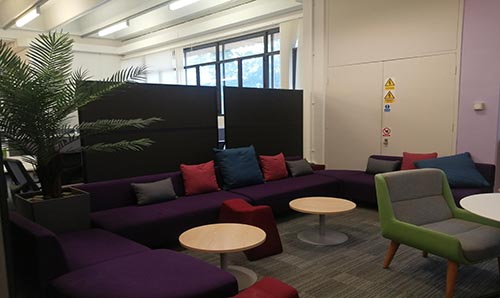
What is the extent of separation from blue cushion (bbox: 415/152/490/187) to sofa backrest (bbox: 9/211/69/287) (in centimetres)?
409

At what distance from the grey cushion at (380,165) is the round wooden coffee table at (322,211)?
5.05 feet

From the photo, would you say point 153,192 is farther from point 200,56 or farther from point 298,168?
point 200,56

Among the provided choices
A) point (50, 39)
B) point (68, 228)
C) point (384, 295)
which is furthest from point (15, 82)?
point (384, 295)

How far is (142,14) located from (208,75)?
2.20 m

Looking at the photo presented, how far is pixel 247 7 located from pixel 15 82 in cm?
543

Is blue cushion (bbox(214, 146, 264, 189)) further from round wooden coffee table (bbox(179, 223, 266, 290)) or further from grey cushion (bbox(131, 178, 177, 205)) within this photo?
round wooden coffee table (bbox(179, 223, 266, 290))

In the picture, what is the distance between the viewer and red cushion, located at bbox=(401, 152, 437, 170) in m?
4.76

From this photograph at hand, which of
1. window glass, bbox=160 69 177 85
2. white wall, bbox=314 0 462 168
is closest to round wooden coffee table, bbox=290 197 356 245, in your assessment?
white wall, bbox=314 0 462 168

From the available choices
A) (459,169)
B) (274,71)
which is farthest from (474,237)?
(274,71)

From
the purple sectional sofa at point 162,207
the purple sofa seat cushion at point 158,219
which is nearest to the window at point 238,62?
the purple sectional sofa at point 162,207

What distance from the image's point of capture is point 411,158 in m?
4.86

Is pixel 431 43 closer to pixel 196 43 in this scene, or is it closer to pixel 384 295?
pixel 384 295

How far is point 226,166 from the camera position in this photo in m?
4.56

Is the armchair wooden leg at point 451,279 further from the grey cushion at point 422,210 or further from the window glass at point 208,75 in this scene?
the window glass at point 208,75
